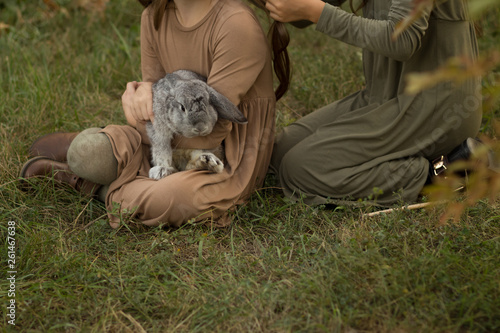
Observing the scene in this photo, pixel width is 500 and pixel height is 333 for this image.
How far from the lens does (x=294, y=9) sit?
2.55 metres

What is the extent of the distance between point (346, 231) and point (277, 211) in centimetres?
45

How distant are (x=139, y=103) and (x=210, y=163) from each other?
51 cm

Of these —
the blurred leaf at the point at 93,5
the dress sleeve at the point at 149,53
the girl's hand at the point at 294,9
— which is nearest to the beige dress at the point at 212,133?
the dress sleeve at the point at 149,53

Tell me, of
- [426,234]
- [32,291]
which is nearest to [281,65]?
[426,234]

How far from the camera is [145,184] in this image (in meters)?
2.69

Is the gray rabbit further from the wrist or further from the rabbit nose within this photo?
the wrist

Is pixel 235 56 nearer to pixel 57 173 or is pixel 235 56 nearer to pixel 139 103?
pixel 139 103

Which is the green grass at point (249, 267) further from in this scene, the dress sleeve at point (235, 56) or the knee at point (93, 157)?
the dress sleeve at point (235, 56)

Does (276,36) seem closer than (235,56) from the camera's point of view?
No

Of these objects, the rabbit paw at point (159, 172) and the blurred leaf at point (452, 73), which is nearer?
the blurred leaf at point (452, 73)

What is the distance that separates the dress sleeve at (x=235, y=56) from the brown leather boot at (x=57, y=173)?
33.7 inches

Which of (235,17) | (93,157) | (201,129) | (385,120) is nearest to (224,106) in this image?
(201,129)

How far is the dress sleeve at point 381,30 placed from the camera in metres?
2.45

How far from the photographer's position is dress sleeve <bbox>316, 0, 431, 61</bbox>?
245 cm
